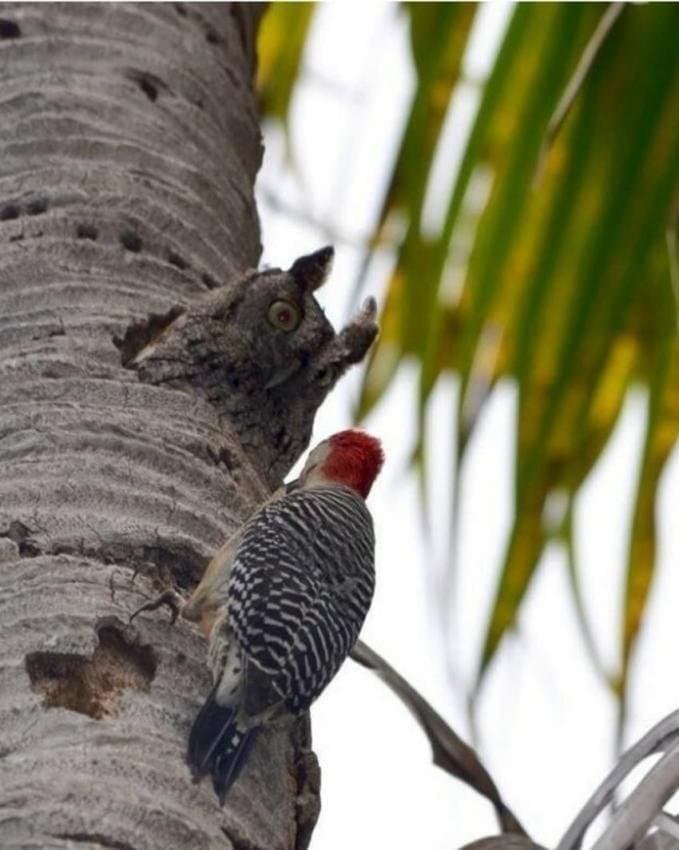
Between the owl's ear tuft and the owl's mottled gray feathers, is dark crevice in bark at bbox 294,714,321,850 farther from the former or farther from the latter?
the owl's ear tuft

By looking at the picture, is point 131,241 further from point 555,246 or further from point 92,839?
point 92,839

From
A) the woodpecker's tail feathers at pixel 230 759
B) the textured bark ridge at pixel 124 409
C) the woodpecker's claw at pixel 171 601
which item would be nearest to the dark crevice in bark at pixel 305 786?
the textured bark ridge at pixel 124 409

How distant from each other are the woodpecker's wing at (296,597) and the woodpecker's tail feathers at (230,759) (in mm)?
106

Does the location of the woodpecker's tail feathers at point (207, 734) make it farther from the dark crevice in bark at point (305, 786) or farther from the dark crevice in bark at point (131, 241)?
the dark crevice in bark at point (131, 241)

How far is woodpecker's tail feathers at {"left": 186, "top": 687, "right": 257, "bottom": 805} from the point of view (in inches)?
87.4

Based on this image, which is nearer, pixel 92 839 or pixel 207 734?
pixel 92 839

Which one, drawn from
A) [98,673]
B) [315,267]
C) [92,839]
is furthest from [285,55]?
[92,839]

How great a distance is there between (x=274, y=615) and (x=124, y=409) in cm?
34

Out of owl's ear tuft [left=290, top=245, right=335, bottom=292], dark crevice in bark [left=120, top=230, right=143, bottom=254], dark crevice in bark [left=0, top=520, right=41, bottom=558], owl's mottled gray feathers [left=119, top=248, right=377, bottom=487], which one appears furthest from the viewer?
owl's ear tuft [left=290, top=245, right=335, bottom=292]

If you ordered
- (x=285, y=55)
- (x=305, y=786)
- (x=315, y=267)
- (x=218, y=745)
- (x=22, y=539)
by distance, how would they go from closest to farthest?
1. (x=218, y=745)
2. (x=22, y=539)
3. (x=305, y=786)
4. (x=315, y=267)
5. (x=285, y=55)

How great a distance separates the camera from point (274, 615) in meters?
2.73

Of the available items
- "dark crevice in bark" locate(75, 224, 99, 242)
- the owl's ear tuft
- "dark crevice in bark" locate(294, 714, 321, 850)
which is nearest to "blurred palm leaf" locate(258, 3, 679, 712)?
the owl's ear tuft

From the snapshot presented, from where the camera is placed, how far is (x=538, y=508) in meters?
3.09

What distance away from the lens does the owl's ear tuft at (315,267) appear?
3.19m
